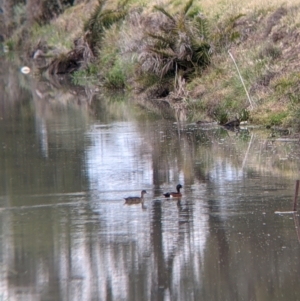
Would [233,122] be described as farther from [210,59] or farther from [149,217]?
[149,217]

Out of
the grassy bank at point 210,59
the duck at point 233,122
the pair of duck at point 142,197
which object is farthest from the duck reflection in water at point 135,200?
the duck at point 233,122

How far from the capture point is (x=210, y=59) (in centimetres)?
2569

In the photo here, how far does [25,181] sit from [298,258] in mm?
5844

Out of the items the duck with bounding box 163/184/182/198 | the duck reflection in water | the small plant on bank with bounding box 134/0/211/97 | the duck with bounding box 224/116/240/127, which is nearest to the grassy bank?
the small plant on bank with bounding box 134/0/211/97

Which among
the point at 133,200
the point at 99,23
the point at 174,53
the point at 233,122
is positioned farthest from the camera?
the point at 99,23

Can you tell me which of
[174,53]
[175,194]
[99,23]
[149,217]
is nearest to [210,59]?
[174,53]

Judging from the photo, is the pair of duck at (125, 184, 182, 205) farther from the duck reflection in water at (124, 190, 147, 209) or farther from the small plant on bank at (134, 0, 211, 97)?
the small plant on bank at (134, 0, 211, 97)

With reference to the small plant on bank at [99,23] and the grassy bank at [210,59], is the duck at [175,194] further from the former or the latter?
the small plant on bank at [99,23]

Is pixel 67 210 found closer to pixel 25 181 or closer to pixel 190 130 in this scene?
pixel 25 181

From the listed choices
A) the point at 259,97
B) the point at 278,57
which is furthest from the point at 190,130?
the point at 278,57

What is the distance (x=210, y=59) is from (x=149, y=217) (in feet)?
49.0

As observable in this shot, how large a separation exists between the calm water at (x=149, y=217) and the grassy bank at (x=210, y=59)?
1.48 meters

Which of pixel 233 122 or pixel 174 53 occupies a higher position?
pixel 174 53

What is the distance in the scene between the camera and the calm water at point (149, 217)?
8.61m
